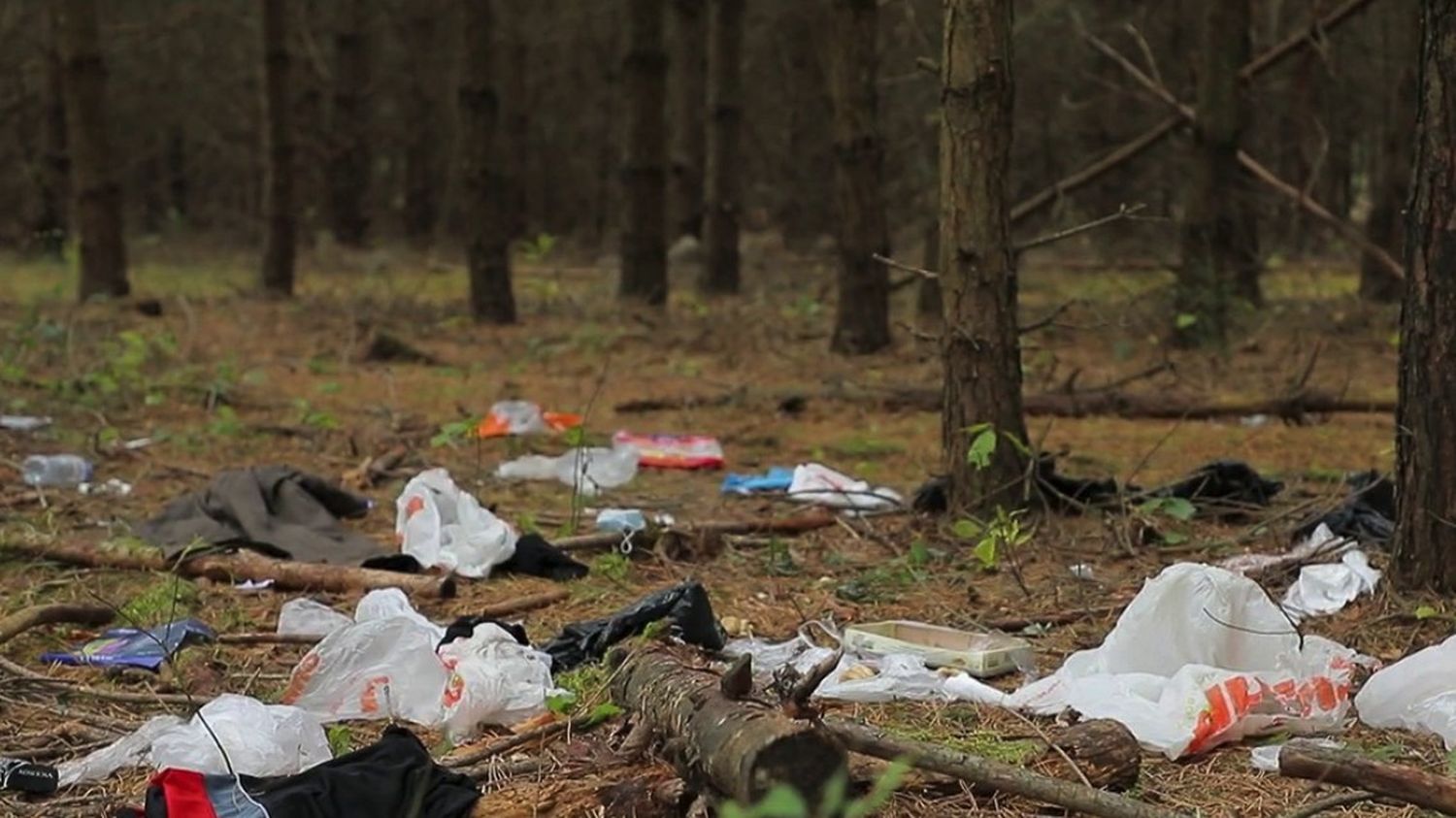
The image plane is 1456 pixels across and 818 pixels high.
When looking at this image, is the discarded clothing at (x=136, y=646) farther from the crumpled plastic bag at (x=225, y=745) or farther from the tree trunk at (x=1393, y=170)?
the tree trunk at (x=1393, y=170)

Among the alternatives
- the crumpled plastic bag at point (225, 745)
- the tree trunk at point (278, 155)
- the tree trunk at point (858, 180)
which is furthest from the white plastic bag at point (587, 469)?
the tree trunk at point (278, 155)

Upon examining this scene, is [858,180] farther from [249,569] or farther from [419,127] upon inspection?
[419,127]

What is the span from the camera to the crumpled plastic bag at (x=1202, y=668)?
11.9ft

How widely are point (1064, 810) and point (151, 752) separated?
1.81m

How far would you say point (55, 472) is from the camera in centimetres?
682

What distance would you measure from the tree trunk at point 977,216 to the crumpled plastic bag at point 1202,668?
1.80 metres

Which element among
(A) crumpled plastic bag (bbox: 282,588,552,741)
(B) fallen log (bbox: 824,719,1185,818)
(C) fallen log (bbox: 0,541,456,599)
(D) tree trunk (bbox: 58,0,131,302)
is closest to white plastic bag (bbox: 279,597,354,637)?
(C) fallen log (bbox: 0,541,456,599)

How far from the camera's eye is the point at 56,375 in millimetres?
9758

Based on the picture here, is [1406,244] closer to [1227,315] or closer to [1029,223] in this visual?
[1227,315]

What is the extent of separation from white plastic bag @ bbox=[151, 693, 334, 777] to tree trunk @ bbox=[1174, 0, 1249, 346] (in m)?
8.09

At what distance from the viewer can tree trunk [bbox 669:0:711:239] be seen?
15.6 meters

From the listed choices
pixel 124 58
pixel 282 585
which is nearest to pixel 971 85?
pixel 282 585

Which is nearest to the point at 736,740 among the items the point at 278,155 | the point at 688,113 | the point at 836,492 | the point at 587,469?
the point at 836,492

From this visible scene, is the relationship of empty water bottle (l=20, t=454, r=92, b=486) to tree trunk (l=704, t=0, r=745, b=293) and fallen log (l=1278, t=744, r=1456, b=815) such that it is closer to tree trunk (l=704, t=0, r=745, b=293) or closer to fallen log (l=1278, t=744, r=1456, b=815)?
fallen log (l=1278, t=744, r=1456, b=815)
